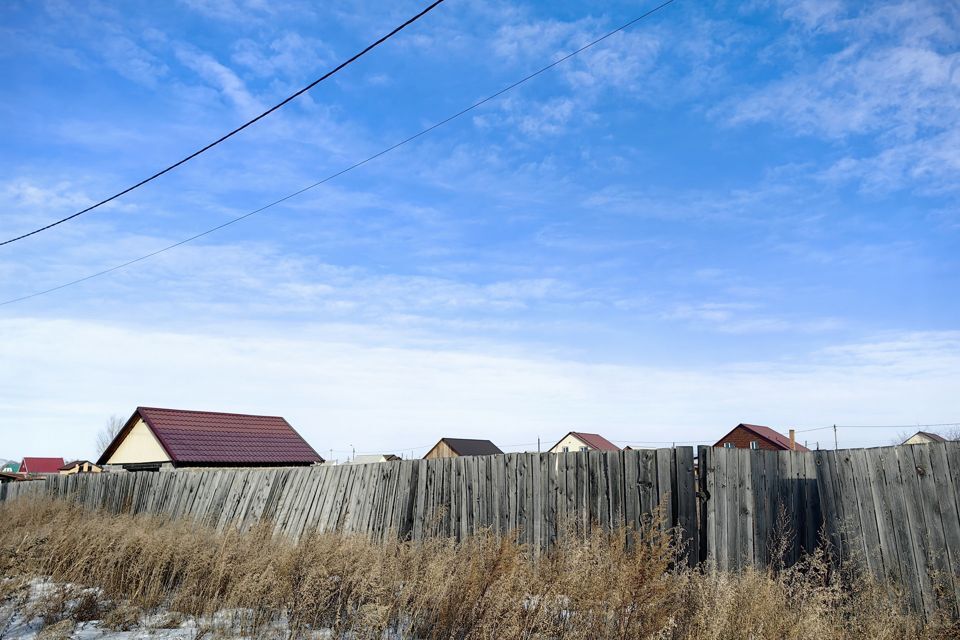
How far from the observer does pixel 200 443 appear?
20.7 metres

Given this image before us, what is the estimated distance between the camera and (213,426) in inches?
859

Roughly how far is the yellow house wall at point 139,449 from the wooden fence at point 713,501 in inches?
439

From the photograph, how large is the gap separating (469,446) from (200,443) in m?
38.0

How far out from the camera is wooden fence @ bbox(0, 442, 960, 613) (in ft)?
18.3

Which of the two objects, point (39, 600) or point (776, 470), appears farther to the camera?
point (776, 470)

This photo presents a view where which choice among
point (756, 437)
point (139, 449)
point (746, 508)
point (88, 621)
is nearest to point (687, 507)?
point (746, 508)

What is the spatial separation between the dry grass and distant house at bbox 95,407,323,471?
42.6 feet

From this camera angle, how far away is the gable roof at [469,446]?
5522cm

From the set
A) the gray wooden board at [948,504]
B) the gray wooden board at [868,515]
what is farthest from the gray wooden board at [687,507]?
the gray wooden board at [948,504]

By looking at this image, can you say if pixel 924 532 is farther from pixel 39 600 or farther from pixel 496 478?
pixel 39 600

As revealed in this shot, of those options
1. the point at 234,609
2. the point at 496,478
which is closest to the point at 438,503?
the point at 496,478

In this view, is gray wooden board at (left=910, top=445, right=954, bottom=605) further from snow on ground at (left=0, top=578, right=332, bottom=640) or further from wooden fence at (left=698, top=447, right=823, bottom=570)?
snow on ground at (left=0, top=578, right=332, bottom=640)

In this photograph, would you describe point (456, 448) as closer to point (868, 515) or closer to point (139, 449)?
point (139, 449)

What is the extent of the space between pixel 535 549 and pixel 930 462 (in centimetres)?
408
